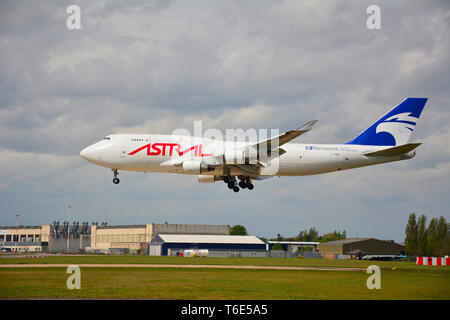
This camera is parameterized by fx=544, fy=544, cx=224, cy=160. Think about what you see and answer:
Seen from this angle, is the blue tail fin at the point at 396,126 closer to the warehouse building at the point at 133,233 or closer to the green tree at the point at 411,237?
the green tree at the point at 411,237

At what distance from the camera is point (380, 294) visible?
31.9 metres

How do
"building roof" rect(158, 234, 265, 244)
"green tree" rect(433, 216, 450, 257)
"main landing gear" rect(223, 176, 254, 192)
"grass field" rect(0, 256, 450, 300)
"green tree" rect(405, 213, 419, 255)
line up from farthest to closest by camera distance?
"building roof" rect(158, 234, 265, 244)
"green tree" rect(405, 213, 419, 255)
"green tree" rect(433, 216, 450, 257)
"main landing gear" rect(223, 176, 254, 192)
"grass field" rect(0, 256, 450, 300)

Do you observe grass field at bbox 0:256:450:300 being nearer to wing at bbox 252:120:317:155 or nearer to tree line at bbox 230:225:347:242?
wing at bbox 252:120:317:155

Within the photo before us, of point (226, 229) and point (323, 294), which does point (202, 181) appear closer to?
point (323, 294)

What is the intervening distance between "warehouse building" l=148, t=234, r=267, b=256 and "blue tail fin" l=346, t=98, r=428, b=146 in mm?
51613

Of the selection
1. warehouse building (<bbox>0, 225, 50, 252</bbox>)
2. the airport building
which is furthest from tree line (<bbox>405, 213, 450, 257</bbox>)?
warehouse building (<bbox>0, 225, 50, 252</bbox>)

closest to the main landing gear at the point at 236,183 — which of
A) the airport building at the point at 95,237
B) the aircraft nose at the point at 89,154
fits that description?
the aircraft nose at the point at 89,154

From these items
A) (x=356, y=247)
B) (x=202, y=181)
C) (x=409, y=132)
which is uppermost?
(x=409, y=132)

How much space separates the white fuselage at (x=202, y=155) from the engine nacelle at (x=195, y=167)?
36cm

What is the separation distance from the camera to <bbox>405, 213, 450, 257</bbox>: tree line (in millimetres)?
65188

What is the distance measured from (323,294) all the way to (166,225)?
3593 inches

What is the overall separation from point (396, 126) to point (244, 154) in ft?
61.7
